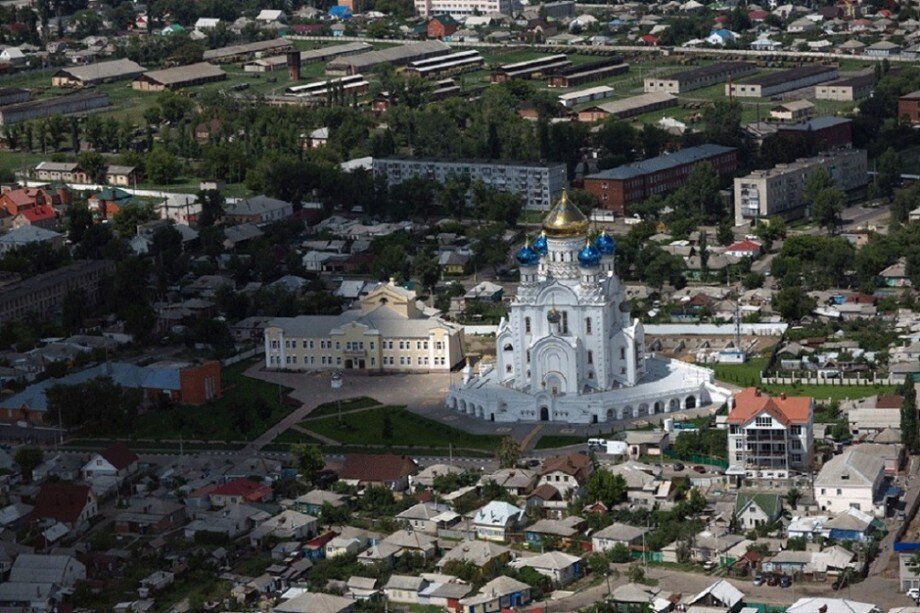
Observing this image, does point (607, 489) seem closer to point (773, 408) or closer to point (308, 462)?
point (773, 408)

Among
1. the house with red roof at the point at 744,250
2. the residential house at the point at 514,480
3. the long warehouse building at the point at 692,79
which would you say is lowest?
the long warehouse building at the point at 692,79

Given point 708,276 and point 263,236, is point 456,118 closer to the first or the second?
point 263,236

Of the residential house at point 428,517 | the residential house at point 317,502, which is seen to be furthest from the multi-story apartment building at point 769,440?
the residential house at point 317,502

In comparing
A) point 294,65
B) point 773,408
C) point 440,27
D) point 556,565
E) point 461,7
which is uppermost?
point 773,408

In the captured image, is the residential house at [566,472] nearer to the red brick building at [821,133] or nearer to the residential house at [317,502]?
the residential house at [317,502]

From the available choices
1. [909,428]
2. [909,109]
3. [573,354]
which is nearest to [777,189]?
[909,109]

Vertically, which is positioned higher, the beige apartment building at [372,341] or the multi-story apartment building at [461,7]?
the beige apartment building at [372,341]

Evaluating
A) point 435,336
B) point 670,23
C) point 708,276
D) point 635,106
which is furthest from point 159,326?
point 670,23
